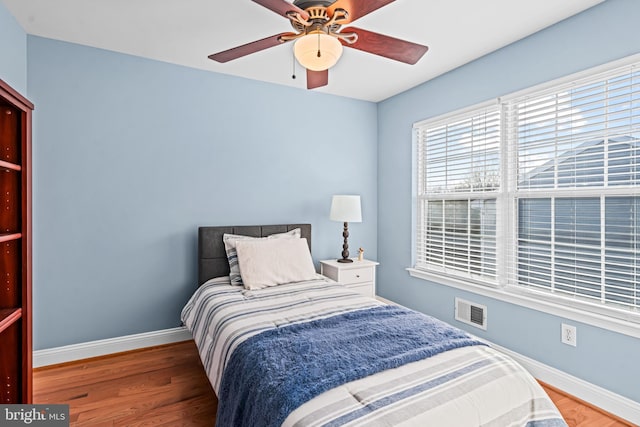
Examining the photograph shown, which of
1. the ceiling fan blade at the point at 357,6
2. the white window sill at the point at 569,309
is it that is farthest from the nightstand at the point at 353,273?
the ceiling fan blade at the point at 357,6

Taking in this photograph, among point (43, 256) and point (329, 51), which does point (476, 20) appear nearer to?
point (329, 51)

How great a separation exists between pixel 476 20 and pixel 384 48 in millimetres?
883

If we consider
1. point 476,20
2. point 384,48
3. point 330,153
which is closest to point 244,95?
point 330,153

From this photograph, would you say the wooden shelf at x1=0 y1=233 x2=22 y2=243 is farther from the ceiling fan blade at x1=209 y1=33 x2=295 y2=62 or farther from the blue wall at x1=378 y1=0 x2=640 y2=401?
the blue wall at x1=378 y1=0 x2=640 y2=401

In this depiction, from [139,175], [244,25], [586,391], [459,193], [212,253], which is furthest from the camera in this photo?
[459,193]

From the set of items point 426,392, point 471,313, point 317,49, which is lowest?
point 471,313

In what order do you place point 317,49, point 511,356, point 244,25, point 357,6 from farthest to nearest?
1. point 511,356
2. point 244,25
3. point 317,49
4. point 357,6

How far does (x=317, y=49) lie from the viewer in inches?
A: 66.8

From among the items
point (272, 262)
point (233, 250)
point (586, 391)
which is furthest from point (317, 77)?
point (586, 391)

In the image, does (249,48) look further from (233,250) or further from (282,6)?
(233,250)

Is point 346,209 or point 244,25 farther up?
point 244,25

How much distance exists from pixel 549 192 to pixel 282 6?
7.30ft

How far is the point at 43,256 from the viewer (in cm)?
263

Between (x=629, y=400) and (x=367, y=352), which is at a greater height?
(x=367, y=352)
